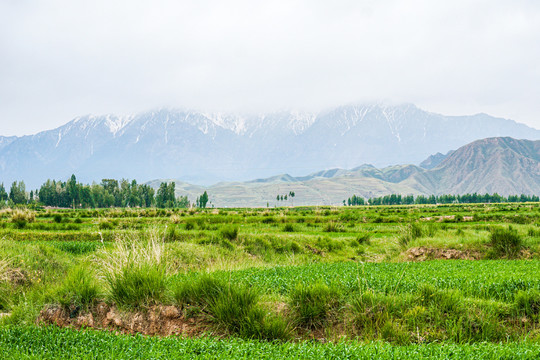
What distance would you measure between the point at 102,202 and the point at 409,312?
440 ft

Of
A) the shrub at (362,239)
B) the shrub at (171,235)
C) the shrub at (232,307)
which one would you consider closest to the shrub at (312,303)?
the shrub at (232,307)

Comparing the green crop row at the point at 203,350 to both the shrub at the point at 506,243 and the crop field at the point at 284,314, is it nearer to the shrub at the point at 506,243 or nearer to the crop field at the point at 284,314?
the crop field at the point at 284,314

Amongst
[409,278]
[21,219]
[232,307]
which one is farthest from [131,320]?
[21,219]

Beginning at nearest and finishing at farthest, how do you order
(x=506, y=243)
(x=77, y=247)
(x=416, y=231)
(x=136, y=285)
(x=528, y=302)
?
(x=528, y=302)
(x=136, y=285)
(x=506, y=243)
(x=77, y=247)
(x=416, y=231)

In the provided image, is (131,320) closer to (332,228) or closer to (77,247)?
(77,247)

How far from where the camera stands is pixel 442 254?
17.1m

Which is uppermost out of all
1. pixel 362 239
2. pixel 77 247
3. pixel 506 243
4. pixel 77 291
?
pixel 77 291

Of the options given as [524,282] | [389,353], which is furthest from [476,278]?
A: [389,353]

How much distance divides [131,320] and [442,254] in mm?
14256

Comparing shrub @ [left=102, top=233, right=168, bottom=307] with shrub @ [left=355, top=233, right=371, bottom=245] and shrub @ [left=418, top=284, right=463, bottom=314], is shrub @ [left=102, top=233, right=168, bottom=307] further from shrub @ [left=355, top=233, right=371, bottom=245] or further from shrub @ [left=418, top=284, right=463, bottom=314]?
shrub @ [left=355, top=233, right=371, bottom=245]

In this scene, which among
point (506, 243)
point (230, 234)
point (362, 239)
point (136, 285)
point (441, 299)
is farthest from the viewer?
point (362, 239)

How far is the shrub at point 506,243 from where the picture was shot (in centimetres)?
1647

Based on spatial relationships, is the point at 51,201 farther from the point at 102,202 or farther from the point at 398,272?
the point at 398,272

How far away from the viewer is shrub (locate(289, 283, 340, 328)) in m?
7.53
